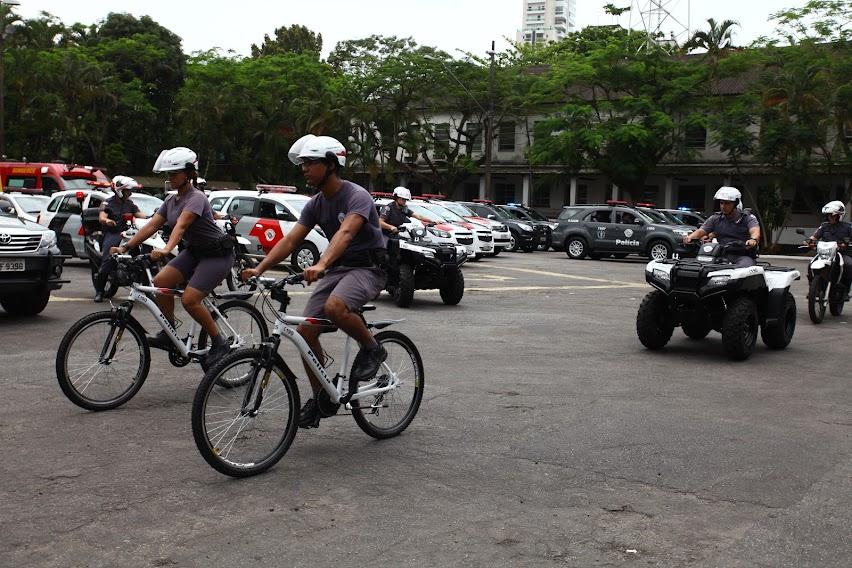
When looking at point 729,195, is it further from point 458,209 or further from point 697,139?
→ point 697,139

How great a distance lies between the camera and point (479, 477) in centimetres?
557

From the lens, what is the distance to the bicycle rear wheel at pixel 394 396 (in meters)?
6.29

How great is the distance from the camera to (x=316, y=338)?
19.6 feet

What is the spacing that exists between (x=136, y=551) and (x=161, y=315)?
3.15 m

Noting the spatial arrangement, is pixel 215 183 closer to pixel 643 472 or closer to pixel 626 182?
pixel 626 182

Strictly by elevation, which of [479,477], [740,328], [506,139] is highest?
[506,139]

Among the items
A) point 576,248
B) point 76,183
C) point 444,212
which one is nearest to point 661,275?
point 444,212

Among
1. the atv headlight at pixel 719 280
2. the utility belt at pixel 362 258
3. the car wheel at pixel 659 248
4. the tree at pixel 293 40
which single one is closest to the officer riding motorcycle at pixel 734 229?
the atv headlight at pixel 719 280

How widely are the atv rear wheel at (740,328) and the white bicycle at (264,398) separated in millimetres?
5022

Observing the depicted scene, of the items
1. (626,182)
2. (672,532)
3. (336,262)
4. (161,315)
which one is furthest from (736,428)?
(626,182)

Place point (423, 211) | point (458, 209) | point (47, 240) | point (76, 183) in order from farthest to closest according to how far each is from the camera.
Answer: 1. point (458, 209)
2. point (76, 183)
3. point (423, 211)
4. point (47, 240)

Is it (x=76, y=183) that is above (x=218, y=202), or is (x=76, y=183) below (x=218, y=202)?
above

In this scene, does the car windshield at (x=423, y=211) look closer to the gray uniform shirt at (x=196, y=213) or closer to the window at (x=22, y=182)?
the window at (x=22, y=182)

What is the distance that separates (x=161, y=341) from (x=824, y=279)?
32.3ft
